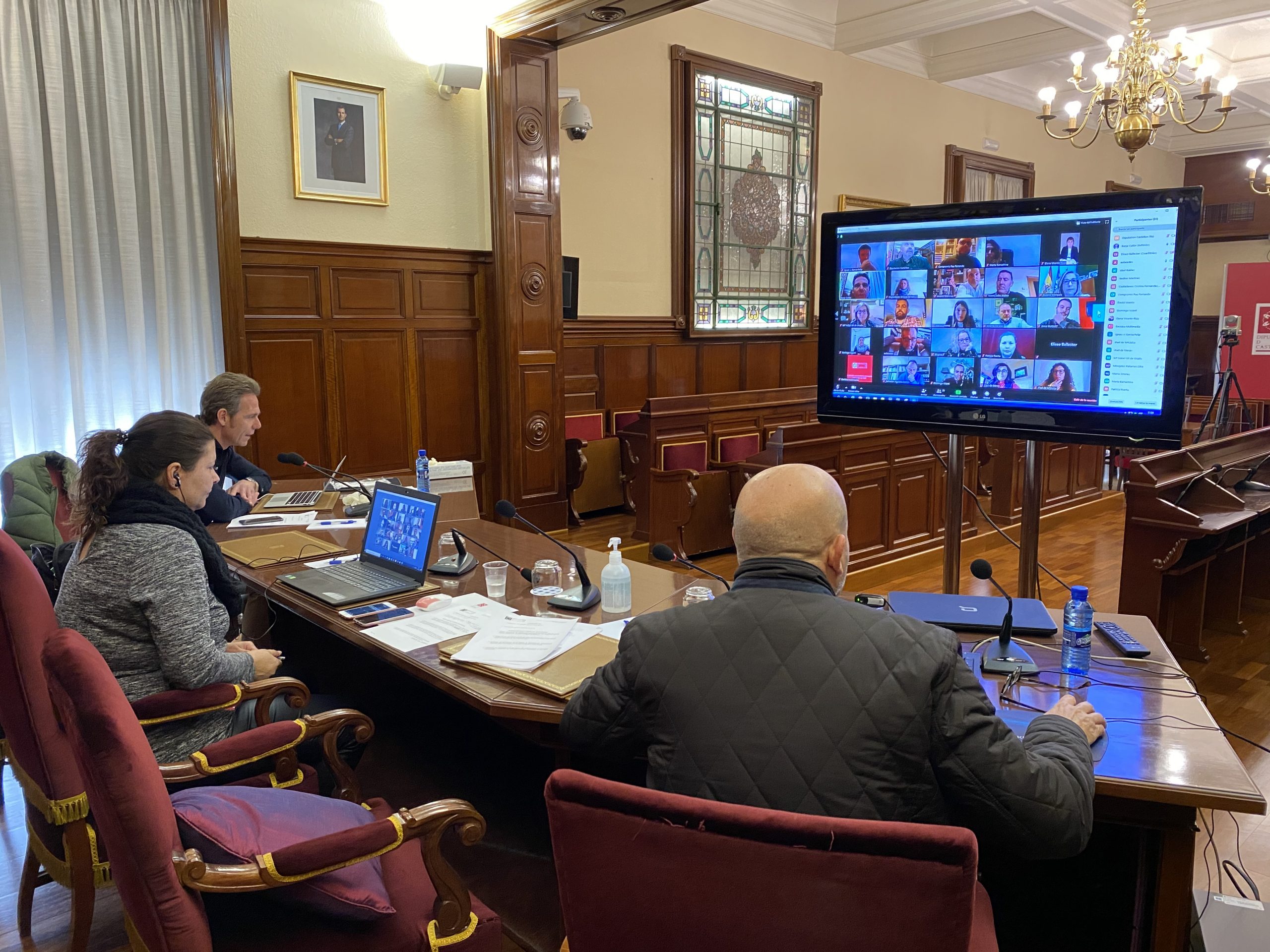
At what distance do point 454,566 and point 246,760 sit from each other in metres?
0.95

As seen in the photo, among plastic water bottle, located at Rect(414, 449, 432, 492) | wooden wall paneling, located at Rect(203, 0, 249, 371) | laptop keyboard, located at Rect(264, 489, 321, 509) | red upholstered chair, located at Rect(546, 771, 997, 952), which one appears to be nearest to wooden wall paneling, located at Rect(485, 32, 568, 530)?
wooden wall paneling, located at Rect(203, 0, 249, 371)

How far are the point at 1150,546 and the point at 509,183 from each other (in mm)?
3849

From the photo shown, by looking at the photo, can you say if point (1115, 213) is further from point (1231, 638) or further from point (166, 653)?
point (1231, 638)

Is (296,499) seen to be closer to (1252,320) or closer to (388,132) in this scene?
(388,132)

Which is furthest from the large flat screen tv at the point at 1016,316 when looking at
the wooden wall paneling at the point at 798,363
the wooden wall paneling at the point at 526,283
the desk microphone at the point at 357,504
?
the wooden wall paneling at the point at 798,363

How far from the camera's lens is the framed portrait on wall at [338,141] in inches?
185

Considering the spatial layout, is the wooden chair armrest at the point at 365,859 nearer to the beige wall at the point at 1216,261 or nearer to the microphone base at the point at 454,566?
the microphone base at the point at 454,566

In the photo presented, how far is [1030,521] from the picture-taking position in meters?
2.50

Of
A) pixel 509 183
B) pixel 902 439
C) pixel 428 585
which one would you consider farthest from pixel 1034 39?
pixel 428 585

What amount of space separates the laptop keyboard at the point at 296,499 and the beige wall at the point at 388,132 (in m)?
1.71

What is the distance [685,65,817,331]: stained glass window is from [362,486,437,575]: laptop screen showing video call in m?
5.02

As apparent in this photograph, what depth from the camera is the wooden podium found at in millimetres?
3842

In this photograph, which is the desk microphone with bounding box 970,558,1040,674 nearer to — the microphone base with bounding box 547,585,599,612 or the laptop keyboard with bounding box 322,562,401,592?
the microphone base with bounding box 547,585,599,612

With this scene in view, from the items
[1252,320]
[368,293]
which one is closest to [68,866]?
[368,293]
